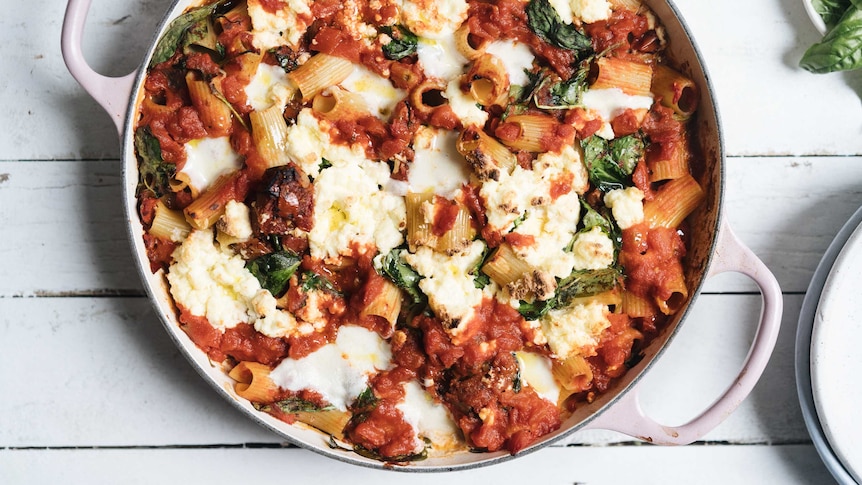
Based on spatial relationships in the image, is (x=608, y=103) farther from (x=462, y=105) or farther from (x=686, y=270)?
(x=686, y=270)

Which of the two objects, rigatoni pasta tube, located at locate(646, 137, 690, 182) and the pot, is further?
rigatoni pasta tube, located at locate(646, 137, 690, 182)

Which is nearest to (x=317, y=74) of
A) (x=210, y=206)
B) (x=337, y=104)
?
(x=337, y=104)

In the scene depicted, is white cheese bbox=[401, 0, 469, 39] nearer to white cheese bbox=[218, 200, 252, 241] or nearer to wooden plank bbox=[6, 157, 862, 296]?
white cheese bbox=[218, 200, 252, 241]

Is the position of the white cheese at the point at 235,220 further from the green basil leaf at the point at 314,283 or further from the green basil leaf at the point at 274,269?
the green basil leaf at the point at 314,283

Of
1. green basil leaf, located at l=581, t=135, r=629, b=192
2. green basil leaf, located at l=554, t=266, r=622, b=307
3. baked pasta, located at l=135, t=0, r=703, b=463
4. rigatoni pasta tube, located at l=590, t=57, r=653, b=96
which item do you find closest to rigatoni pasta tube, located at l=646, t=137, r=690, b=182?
baked pasta, located at l=135, t=0, r=703, b=463

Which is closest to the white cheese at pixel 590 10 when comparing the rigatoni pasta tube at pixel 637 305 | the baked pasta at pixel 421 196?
the baked pasta at pixel 421 196

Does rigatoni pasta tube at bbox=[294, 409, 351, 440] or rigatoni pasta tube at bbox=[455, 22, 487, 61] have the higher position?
rigatoni pasta tube at bbox=[455, 22, 487, 61]
